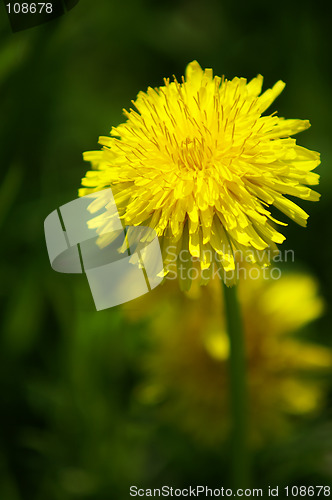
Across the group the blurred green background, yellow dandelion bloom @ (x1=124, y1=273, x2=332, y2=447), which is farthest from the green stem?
yellow dandelion bloom @ (x1=124, y1=273, x2=332, y2=447)

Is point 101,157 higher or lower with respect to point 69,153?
lower

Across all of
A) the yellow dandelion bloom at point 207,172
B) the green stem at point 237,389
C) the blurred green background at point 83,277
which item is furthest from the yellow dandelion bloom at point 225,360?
the yellow dandelion bloom at point 207,172

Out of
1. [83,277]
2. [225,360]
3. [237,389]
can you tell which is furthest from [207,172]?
[83,277]

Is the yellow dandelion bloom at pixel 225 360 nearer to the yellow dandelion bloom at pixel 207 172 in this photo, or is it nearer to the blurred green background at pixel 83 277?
the blurred green background at pixel 83 277

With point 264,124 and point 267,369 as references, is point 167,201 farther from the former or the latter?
point 267,369

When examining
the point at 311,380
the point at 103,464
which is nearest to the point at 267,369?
the point at 311,380

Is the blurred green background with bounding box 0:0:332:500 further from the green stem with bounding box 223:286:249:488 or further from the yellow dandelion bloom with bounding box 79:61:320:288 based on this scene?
the yellow dandelion bloom with bounding box 79:61:320:288
